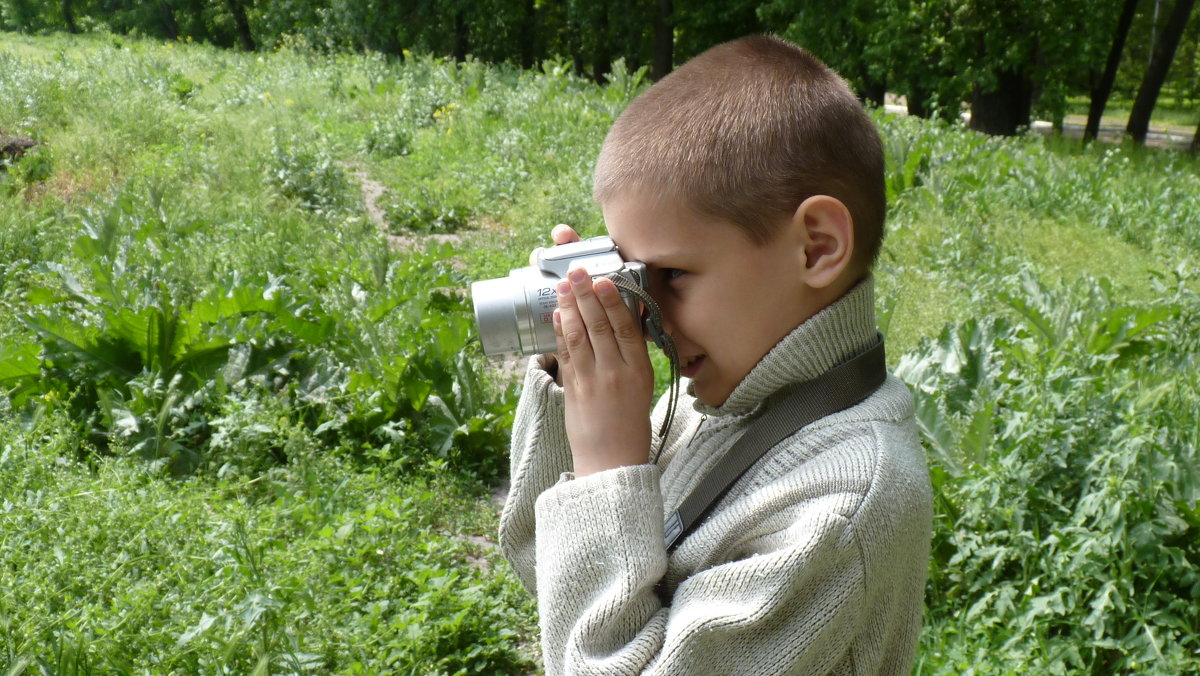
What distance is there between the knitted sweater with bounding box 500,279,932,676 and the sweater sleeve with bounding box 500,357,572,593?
138mm

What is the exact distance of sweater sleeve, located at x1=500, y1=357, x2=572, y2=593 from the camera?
160cm

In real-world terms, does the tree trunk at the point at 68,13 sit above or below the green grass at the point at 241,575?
Answer: below

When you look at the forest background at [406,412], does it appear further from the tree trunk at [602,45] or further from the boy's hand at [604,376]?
the tree trunk at [602,45]

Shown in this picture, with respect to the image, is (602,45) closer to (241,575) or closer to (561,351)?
(241,575)

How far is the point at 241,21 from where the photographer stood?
38.6 meters

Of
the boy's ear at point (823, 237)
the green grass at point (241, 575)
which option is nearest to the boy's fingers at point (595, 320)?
the boy's ear at point (823, 237)

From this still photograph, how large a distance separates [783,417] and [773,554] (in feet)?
0.81

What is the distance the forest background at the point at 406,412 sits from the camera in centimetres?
270

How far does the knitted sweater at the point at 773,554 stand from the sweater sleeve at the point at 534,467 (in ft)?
0.45

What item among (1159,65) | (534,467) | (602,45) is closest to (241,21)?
(602,45)

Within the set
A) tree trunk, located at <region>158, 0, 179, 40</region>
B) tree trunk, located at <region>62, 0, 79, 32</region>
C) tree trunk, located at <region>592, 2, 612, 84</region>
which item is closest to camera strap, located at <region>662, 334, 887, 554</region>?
tree trunk, located at <region>592, 2, 612, 84</region>

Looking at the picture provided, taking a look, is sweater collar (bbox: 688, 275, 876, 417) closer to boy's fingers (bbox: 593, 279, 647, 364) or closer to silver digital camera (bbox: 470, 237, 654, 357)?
boy's fingers (bbox: 593, 279, 647, 364)

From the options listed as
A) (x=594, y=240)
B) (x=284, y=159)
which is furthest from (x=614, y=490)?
(x=284, y=159)

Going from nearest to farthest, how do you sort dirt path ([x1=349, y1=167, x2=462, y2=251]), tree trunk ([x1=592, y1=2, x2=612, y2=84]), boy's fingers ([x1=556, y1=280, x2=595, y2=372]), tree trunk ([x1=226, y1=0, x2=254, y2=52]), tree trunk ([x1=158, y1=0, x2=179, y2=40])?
boy's fingers ([x1=556, y1=280, x2=595, y2=372]), dirt path ([x1=349, y1=167, x2=462, y2=251]), tree trunk ([x1=592, y1=2, x2=612, y2=84]), tree trunk ([x1=226, y1=0, x2=254, y2=52]), tree trunk ([x1=158, y1=0, x2=179, y2=40])
